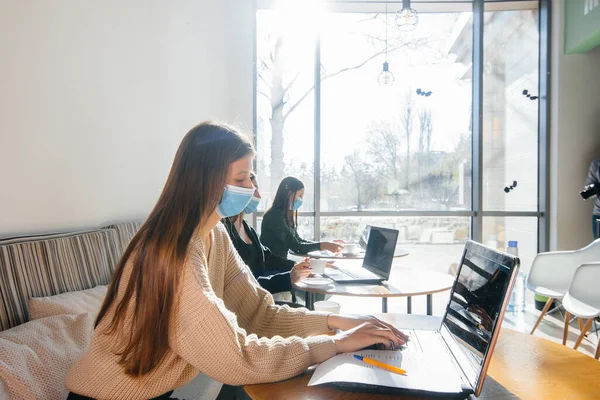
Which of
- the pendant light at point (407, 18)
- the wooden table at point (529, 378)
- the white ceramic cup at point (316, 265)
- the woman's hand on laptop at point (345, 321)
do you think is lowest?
the wooden table at point (529, 378)

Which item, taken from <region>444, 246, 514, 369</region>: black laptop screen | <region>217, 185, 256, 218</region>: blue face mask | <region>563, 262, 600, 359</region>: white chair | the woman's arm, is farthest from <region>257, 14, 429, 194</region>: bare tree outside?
the woman's arm

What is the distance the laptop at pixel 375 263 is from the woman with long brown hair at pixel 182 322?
1.06 m

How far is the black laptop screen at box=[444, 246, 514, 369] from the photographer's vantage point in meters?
0.84

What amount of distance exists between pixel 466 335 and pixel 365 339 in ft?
0.74

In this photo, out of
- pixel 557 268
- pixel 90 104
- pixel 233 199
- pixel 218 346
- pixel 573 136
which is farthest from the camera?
pixel 573 136

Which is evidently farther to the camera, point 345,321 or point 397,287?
point 397,287

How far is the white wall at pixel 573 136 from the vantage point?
4.22m

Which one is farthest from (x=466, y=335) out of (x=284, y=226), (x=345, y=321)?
(x=284, y=226)

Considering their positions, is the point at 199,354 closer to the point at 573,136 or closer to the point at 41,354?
the point at 41,354

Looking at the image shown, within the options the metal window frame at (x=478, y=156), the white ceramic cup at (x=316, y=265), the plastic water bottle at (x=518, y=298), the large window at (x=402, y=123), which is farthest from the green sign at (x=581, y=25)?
the white ceramic cup at (x=316, y=265)

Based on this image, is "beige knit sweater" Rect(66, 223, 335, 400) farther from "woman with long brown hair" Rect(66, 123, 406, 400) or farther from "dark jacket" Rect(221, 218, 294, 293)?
"dark jacket" Rect(221, 218, 294, 293)

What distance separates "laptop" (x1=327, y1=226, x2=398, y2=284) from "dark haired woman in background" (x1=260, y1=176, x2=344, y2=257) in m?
0.76

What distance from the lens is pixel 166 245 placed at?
2.98ft

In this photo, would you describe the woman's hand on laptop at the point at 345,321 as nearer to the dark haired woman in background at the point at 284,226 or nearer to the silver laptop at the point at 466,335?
the silver laptop at the point at 466,335
